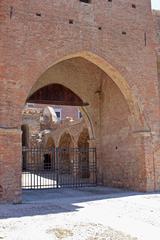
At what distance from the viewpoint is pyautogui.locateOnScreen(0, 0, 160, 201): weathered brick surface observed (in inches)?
386

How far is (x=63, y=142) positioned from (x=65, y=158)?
1241 millimetres

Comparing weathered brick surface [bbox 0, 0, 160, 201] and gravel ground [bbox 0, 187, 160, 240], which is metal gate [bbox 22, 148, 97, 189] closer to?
weathered brick surface [bbox 0, 0, 160, 201]

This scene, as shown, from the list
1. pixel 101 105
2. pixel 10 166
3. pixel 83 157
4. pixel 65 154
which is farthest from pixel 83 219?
pixel 65 154

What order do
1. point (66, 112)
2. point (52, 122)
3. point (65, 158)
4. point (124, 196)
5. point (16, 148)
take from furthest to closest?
1. point (66, 112)
2. point (52, 122)
3. point (65, 158)
4. point (124, 196)
5. point (16, 148)

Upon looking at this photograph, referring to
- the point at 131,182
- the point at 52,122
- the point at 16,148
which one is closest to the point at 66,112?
the point at 52,122

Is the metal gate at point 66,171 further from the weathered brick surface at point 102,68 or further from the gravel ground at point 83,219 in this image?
the gravel ground at point 83,219

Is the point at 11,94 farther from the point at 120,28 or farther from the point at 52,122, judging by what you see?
the point at 52,122

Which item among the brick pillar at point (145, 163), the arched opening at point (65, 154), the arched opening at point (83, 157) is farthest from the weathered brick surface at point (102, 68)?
the arched opening at point (65, 154)

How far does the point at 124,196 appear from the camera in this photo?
35.0ft

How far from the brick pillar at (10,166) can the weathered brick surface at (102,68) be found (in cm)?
3

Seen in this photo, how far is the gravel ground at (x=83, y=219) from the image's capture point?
5730 millimetres

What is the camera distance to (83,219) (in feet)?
23.3

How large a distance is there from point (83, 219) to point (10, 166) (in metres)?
3.23

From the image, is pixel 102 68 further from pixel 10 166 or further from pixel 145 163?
pixel 10 166
